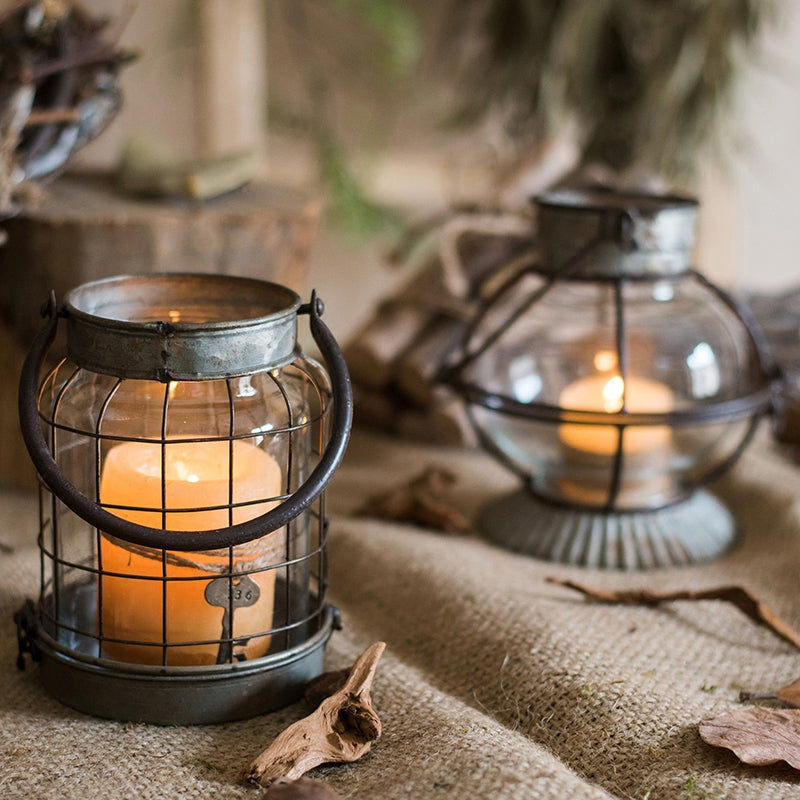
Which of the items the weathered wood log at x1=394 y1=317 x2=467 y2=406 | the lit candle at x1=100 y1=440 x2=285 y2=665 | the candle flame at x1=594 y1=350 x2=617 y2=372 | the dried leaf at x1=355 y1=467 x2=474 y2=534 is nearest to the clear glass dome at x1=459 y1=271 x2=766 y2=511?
the candle flame at x1=594 y1=350 x2=617 y2=372

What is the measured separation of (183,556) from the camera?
101cm

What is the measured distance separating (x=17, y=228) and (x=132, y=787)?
3.10 ft

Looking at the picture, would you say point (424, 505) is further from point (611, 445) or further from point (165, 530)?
point (165, 530)

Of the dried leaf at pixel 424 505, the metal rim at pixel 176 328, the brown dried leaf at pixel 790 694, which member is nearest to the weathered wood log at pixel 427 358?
the dried leaf at pixel 424 505

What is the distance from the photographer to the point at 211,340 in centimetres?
96

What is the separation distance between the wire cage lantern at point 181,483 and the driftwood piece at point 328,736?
0.27 ft

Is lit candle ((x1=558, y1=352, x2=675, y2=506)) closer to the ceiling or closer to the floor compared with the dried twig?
closer to the ceiling

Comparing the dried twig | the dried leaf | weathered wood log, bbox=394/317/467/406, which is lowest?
the dried leaf

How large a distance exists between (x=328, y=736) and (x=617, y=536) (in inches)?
23.7

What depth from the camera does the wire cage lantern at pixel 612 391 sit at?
54.1 inches

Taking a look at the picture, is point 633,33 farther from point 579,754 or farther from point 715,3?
point 579,754

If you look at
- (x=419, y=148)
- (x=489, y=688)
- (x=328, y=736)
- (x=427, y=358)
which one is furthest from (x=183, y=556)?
(x=419, y=148)

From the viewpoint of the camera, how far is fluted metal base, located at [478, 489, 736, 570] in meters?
1.44

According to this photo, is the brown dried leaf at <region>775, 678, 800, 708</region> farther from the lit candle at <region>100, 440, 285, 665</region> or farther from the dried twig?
the lit candle at <region>100, 440, 285, 665</region>
